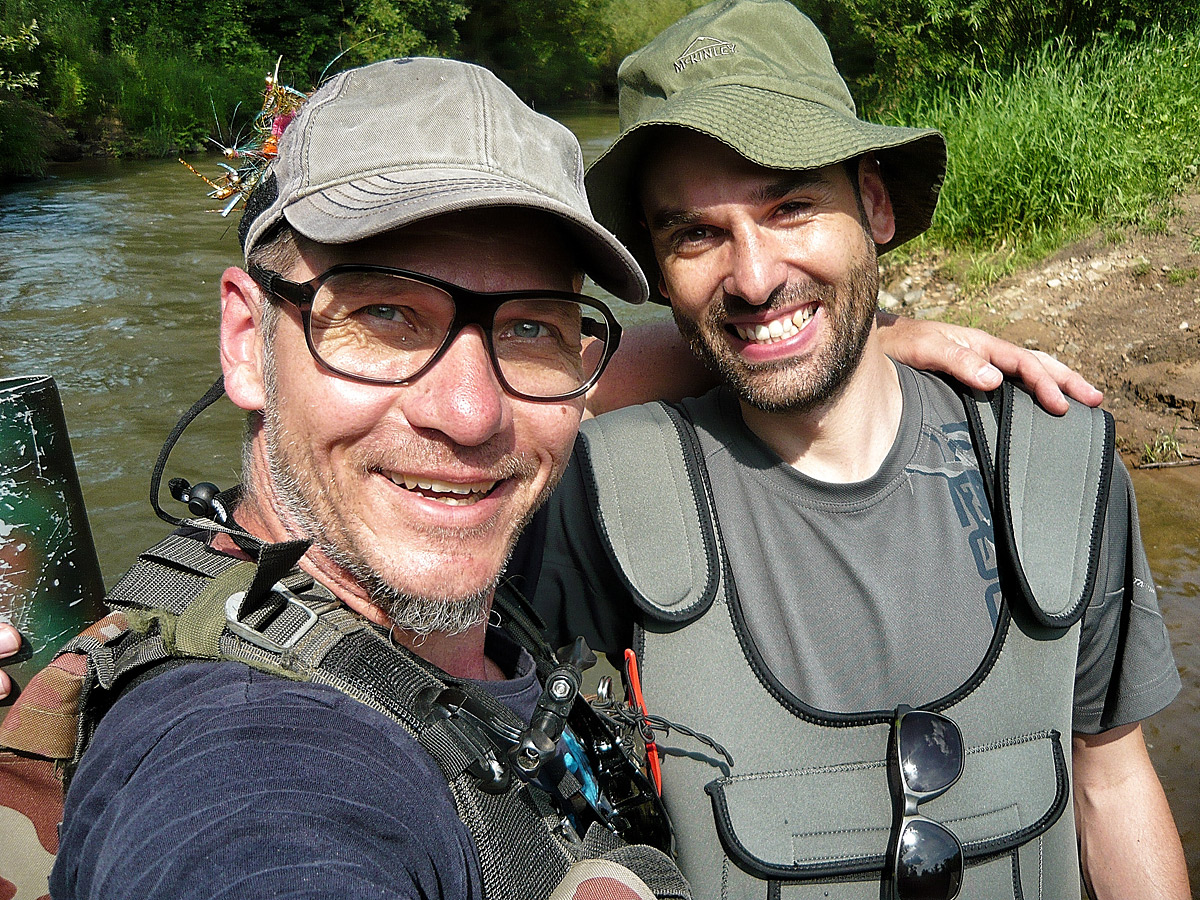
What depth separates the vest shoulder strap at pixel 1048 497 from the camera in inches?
79.4

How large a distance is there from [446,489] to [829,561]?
3.24 feet

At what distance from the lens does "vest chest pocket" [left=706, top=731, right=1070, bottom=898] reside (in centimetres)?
191

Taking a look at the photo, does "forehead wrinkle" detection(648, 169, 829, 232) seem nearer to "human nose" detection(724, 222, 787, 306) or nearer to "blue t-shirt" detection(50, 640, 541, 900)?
"human nose" detection(724, 222, 787, 306)

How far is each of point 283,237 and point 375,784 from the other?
85 cm

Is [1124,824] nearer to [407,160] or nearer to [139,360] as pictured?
[407,160]

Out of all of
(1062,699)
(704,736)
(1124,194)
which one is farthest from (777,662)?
(1124,194)

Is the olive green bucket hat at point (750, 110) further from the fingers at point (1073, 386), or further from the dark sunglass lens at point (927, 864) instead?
the dark sunglass lens at point (927, 864)

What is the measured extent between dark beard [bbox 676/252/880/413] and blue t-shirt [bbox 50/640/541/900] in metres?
1.33

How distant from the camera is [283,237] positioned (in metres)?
1.49

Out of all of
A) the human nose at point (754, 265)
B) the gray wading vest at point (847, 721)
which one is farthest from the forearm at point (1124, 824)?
the human nose at point (754, 265)

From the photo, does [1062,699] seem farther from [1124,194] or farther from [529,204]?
[1124,194]

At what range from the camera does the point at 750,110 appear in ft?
7.15

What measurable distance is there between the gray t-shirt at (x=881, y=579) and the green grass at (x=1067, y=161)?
5258 millimetres

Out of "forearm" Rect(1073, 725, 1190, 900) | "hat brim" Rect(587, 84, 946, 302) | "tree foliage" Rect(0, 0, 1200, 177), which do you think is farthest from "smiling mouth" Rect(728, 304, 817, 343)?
"forearm" Rect(1073, 725, 1190, 900)
